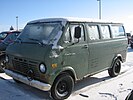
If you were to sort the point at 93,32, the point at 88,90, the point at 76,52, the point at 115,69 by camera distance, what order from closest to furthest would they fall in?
the point at 76,52
the point at 88,90
the point at 93,32
the point at 115,69

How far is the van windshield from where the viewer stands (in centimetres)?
513

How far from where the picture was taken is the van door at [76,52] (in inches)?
202

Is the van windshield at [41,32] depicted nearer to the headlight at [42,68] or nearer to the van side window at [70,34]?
the van side window at [70,34]

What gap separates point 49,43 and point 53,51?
0.92 ft

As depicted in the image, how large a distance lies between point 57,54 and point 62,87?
0.95m

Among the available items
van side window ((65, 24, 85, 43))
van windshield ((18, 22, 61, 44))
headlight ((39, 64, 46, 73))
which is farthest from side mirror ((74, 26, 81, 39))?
headlight ((39, 64, 46, 73))

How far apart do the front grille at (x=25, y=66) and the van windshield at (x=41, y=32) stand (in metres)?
0.61

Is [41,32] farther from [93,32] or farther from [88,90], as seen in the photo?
[88,90]

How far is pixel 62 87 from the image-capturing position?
520cm

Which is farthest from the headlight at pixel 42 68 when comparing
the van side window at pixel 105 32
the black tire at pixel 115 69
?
the black tire at pixel 115 69

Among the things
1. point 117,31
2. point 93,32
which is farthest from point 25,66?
point 117,31

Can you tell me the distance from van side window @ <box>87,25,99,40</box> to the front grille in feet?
6.57

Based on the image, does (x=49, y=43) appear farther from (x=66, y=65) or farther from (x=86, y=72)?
(x=86, y=72)

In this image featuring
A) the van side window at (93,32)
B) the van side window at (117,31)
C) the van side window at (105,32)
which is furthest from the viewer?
the van side window at (117,31)
